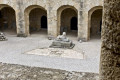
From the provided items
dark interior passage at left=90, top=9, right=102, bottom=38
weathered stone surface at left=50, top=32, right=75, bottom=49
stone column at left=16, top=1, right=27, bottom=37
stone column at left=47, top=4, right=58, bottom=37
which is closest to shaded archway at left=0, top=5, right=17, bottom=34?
stone column at left=16, top=1, right=27, bottom=37

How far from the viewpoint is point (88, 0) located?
605 inches

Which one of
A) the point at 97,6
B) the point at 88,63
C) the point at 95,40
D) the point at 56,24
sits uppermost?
the point at 97,6

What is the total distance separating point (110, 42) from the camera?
1568 mm

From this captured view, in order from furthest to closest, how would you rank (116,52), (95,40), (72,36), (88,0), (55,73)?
(72,36) < (95,40) < (88,0) < (55,73) < (116,52)

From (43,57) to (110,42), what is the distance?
425 inches

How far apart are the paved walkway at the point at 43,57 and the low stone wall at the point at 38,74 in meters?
6.62

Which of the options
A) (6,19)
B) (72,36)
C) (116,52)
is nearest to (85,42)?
(72,36)

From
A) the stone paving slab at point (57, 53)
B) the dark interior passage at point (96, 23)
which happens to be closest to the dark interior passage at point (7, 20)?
the stone paving slab at point (57, 53)

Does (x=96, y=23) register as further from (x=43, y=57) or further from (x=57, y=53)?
(x=43, y=57)

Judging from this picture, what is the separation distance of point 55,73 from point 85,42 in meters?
12.6

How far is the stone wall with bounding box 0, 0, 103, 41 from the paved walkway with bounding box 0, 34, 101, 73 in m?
0.97

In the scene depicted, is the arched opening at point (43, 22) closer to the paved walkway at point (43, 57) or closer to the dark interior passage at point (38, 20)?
the dark interior passage at point (38, 20)

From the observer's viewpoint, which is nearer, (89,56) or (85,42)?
(89,56)

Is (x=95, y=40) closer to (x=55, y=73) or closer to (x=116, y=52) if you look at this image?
(x=55, y=73)
